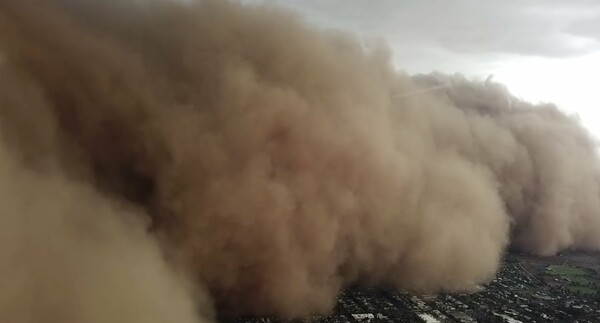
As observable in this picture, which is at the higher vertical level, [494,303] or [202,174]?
[202,174]

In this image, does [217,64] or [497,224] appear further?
[497,224]

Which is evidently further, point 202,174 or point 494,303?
point 494,303

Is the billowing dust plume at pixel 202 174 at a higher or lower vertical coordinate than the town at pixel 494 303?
higher

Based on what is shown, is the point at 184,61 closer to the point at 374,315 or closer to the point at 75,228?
the point at 75,228

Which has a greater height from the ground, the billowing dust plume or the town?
the billowing dust plume

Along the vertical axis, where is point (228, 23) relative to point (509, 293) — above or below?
above

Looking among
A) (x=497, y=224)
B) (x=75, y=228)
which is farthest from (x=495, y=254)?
(x=75, y=228)

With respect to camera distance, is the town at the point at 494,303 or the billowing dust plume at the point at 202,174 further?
the town at the point at 494,303

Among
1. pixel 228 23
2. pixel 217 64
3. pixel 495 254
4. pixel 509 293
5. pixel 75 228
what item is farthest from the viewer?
pixel 495 254
